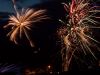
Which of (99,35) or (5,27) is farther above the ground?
(5,27)

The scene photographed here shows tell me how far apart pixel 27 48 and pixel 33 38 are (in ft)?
2.92

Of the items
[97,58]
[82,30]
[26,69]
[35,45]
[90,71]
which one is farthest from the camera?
[35,45]

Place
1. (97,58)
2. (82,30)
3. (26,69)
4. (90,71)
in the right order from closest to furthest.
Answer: (90,71)
(82,30)
(26,69)
(97,58)

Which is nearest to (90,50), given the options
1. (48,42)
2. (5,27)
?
(48,42)

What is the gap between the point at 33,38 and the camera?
15750 millimetres

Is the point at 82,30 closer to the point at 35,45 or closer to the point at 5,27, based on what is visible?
the point at 35,45

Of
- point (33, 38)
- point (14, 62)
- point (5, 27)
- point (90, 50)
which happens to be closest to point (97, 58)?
point (90, 50)

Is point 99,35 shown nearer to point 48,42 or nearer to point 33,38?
point 48,42

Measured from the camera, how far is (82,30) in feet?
37.8

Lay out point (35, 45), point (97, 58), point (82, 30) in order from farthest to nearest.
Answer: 1. point (35, 45)
2. point (97, 58)
3. point (82, 30)

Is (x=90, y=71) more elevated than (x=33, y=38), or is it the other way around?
(x=33, y=38)

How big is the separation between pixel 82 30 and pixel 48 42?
14.3ft

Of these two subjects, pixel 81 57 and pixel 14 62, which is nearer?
pixel 81 57

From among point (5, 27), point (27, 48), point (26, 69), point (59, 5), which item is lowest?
point (26, 69)
